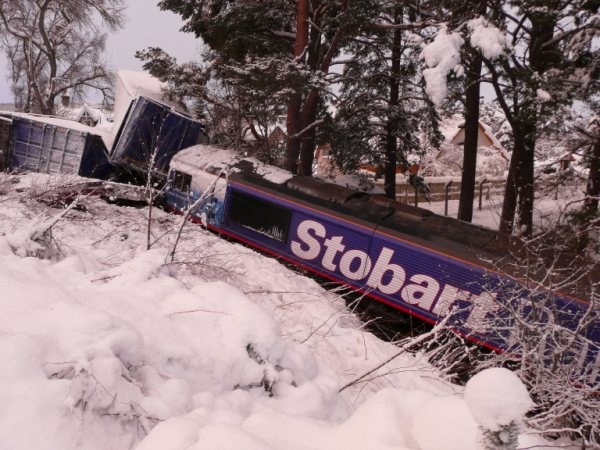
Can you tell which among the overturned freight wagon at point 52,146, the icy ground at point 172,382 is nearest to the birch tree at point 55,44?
the overturned freight wagon at point 52,146

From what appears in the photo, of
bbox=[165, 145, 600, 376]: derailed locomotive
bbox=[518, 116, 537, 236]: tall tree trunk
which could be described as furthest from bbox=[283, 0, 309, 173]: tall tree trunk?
bbox=[518, 116, 537, 236]: tall tree trunk

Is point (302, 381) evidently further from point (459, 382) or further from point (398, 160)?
point (398, 160)

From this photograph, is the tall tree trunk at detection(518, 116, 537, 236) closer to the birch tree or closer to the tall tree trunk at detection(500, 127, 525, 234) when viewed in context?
the tall tree trunk at detection(500, 127, 525, 234)

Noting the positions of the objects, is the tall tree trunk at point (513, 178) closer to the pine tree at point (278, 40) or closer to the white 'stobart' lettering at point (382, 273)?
the white 'stobart' lettering at point (382, 273)

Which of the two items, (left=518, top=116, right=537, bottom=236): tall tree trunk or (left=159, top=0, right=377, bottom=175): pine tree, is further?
(left=518, top=116, right=537, bottom=236): tall tree trunk

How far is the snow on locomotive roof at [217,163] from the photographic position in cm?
1055

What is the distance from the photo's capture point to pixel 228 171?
1045 cm

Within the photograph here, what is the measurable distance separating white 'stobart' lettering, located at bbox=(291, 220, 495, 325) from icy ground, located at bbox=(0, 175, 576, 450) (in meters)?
3.52

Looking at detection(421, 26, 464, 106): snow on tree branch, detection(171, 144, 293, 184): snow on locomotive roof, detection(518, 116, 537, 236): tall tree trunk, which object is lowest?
detection(171, 144, 293, 184): snow on locomotive roof

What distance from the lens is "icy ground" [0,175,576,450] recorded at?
2055 mm

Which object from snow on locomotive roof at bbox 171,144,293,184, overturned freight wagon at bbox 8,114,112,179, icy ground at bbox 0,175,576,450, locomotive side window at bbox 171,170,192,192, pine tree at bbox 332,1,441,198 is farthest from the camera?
pine tree at bbox 332,1,441,198

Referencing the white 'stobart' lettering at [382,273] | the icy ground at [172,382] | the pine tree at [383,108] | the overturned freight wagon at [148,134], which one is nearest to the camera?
the icy ground at [172,382]

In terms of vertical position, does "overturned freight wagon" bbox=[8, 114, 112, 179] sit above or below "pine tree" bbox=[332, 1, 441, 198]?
below

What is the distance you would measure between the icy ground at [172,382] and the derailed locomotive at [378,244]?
8.71ft
